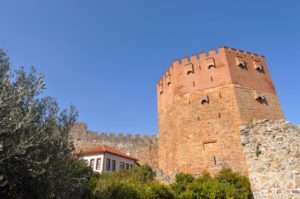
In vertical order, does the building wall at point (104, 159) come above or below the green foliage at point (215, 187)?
above

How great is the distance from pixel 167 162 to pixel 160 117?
17.3 feet

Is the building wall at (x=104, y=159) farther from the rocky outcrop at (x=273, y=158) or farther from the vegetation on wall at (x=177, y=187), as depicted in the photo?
the rocky outcrop at (x=273, y=158)

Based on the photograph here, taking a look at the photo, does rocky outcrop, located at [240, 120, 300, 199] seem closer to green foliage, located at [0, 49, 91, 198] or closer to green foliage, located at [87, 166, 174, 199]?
green foliage, located at [87, 166, 174, 199]

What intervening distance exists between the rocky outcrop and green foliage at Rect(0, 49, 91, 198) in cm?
761

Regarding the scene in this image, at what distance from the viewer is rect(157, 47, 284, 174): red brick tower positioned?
1909 cm

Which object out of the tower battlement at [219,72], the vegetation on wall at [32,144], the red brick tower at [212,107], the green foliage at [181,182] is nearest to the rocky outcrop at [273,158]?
the green foliage at [181,182]

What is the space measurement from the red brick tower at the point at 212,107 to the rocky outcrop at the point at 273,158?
6.92m

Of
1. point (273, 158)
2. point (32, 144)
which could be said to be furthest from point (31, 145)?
point (273, 158)

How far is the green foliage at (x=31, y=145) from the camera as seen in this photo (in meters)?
6.56

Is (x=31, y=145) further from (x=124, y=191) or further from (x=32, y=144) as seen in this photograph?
(x=124, y=191)

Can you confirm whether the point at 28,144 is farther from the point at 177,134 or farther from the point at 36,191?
the point at 177,134

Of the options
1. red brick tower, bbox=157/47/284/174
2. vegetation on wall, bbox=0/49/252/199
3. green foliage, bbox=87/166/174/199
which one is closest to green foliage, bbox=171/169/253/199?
green foliage, bbox=87/166/174/199

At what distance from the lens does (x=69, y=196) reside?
→ 26.2 feet

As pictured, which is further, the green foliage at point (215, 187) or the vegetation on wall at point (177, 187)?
the green foliage at point (215, 187)
